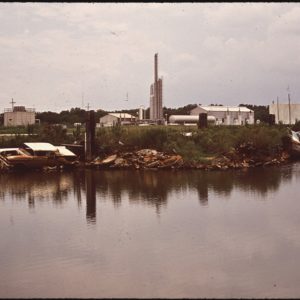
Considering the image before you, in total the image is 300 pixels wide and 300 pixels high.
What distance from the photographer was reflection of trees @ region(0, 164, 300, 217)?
26141mm

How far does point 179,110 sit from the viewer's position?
11100 cm

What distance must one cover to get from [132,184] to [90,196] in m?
4.54

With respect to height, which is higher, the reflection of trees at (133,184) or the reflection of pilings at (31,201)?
the reflection of trees at (133,184)

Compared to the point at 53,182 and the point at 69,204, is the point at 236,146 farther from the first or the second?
the point at 69,204

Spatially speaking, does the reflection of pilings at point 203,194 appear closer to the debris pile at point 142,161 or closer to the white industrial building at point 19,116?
the debris pile at point 142,161

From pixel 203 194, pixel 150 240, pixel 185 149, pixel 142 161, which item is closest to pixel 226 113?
pixel 185 149

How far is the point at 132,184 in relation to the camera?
30.6 meters

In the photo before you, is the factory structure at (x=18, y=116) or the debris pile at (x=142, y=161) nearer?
the debris pile at (x=142, y=161)

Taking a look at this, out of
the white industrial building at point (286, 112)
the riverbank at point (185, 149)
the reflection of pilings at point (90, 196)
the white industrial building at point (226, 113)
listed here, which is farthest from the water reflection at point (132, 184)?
the white industrial building at point (226, 113)

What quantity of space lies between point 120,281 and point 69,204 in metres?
11.6

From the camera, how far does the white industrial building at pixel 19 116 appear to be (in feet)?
252

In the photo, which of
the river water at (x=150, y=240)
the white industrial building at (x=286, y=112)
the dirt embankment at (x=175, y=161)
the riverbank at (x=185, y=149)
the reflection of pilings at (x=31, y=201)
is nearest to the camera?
the river water at (x=150, y=240)

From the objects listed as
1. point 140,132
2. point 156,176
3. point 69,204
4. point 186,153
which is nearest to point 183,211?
point 69,204

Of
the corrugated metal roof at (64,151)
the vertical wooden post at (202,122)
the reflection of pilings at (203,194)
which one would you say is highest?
the vertical wooden post at (202,122)
